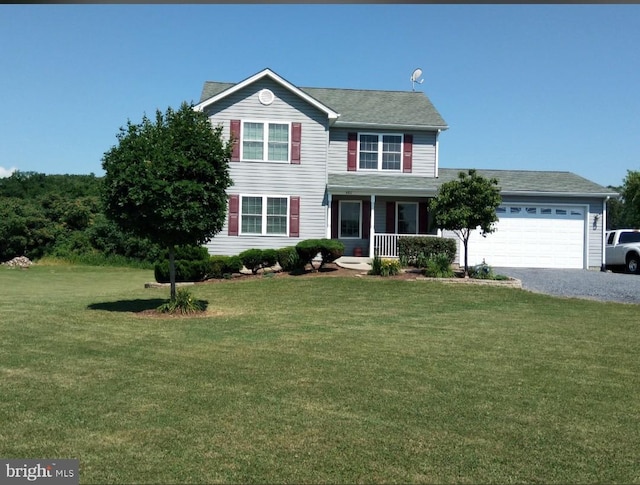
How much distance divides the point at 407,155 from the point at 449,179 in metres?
1.96

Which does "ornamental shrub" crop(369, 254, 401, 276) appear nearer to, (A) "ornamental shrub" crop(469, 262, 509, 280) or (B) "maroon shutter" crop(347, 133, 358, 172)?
(A) "ornamental shrub" crop(469, 262, 509, 280)

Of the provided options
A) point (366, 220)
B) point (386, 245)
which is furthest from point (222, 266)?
point (366, 220)

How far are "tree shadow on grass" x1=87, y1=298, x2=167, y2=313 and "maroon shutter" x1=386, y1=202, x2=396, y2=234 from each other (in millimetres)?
11515

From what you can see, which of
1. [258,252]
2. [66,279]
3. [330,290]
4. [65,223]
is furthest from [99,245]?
[330,290]

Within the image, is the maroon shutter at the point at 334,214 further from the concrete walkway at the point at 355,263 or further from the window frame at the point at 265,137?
the window frame at the point at 265,137

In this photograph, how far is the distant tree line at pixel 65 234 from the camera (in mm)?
31516

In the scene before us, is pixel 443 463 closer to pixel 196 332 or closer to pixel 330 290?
pixel 196 332

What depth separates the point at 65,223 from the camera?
1364 inches

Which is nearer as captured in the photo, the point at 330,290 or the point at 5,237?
the point at 330,290

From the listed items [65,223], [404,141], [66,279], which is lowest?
[66,279]

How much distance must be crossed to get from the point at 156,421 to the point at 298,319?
6542 mm

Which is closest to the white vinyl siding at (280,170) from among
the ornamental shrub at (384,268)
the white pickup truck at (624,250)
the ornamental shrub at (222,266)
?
the ornamental shrub at (222,266)

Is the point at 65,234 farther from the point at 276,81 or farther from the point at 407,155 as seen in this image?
the point at 407,155

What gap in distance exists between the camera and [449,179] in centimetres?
2358
